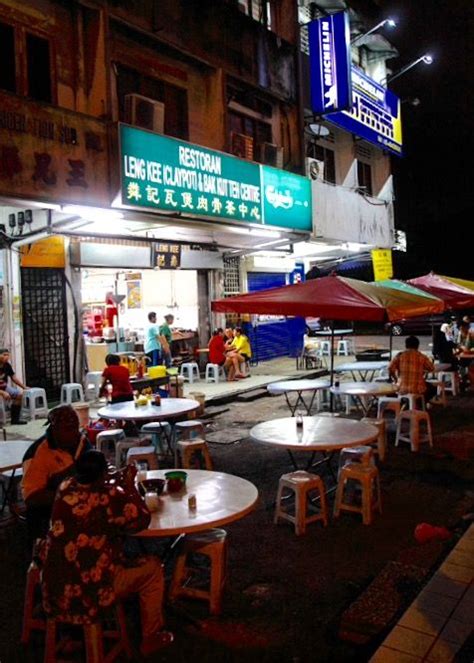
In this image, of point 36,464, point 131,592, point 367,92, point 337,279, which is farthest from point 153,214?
point 367,92

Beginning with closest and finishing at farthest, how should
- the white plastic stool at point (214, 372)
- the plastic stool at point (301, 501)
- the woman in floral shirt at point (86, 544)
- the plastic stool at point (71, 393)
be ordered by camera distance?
the woman in floral shirt at point (86, 544) < the plastic stool at point (301, 501) < the plastic stool at point (71, 393) < the white plastic stool at point (214, 372)

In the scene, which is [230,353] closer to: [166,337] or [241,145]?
[166,337]

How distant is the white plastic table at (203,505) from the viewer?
4270 millimetres

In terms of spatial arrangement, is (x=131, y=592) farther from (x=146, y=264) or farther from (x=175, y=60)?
(x=175, y=60)

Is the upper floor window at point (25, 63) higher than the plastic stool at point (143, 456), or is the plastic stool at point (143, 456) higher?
the upper floor window at point (25, 63)

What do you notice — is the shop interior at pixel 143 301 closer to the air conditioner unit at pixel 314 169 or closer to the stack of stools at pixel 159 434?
the air conditioner unit at pixel 314 169

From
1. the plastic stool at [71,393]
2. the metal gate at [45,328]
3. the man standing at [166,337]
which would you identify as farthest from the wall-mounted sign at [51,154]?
the man standing at [166,337]

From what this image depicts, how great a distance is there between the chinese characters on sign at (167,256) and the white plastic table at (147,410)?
287 inches

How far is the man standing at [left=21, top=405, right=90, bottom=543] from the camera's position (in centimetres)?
485

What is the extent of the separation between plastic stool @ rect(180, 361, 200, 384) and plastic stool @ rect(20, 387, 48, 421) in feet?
16.2

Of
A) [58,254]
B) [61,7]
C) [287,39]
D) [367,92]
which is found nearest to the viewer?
[61,7]

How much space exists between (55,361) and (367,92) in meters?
13.3

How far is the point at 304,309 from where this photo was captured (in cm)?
820

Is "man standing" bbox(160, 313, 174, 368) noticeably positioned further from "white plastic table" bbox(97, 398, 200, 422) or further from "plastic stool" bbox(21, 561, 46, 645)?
"plastic stool" bbox(21, 561, 46, 645)
